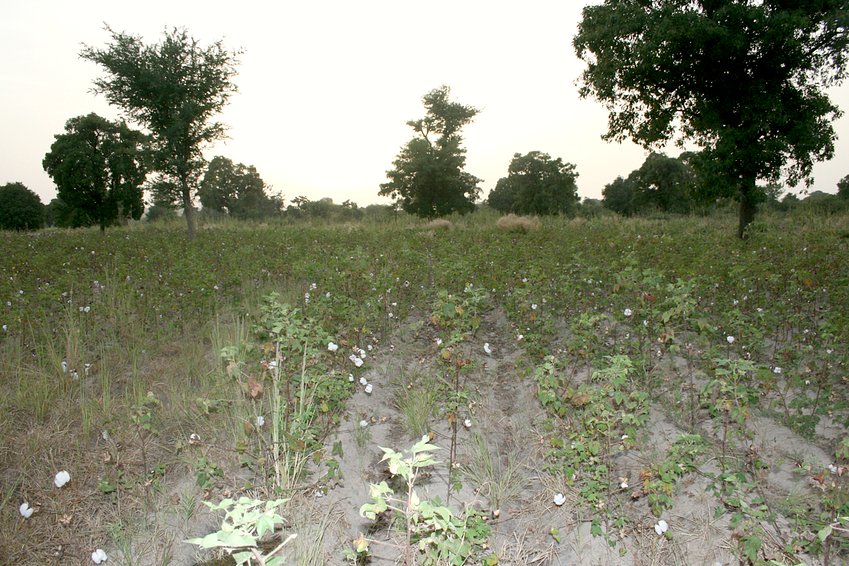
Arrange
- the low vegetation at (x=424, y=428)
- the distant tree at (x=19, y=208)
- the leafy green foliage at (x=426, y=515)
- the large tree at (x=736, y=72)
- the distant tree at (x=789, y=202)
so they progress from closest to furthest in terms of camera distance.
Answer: the leafy green foliage at (x=426, y=515) → the low vegetation at (x=424, y=428) → the large tree at (x=736, y=72) → the distant tree at (x=789, y=202) → the distant tree at (x=19, y=208)

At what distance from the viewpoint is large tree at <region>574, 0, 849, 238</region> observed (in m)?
11.2

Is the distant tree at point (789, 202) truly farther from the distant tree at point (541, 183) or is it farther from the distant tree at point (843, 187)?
the distant tree at point (541, 183)

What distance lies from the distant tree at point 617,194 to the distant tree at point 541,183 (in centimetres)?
897

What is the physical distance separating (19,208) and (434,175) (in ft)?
145

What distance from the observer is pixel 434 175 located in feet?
120

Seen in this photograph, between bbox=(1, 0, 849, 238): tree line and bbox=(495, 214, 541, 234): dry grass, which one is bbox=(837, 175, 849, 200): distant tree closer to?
bbox=(1, 0, 849, 238): tree line

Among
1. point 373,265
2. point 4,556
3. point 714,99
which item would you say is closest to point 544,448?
point 4,556

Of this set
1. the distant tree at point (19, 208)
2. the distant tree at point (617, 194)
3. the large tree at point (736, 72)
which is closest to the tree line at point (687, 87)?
the large tree at point (736, 72)

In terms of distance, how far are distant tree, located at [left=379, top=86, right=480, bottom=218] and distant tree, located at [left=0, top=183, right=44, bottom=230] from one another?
124 feet

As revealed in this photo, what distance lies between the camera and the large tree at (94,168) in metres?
24.2

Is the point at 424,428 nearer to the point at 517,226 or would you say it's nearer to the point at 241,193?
the point at 517,226

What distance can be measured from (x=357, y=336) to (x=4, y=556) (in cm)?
294

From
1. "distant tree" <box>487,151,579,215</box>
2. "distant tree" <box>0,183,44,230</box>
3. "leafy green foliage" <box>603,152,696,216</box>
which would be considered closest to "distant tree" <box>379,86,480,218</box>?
"distant tree" <box>487,151,579,215</box>

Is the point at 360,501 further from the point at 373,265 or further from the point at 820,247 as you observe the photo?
the point at 820,247
